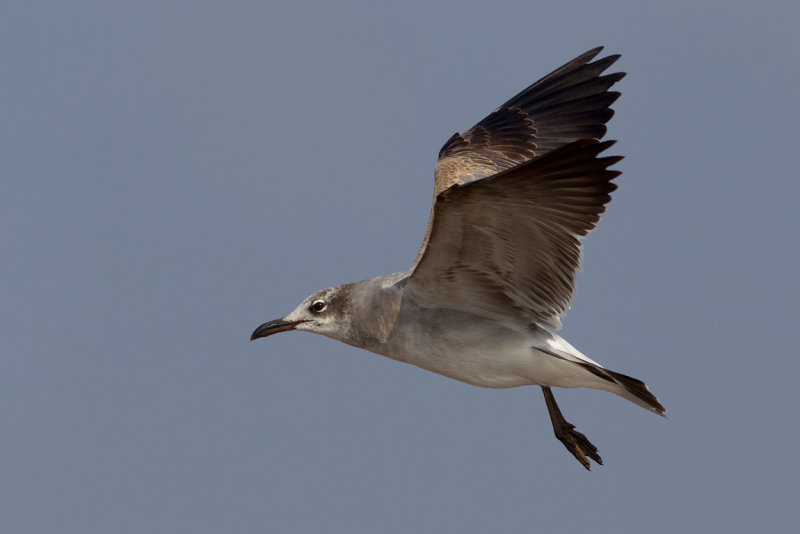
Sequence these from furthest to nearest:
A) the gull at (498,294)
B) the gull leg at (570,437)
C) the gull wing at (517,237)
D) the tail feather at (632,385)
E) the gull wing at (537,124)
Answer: the gull wing at (537,124), the gull leg at (570,437), the tail feather at (632,385), the gull at (498,294), the gull wing at (517,237)

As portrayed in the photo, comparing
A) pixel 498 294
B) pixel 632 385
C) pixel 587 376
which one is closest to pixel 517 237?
pixel 498 294

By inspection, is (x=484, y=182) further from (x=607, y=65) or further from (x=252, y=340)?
(x=607, y=65)

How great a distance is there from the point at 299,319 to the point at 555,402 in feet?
8.21

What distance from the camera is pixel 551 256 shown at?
30.5ft

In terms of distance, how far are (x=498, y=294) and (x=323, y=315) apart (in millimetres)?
1529

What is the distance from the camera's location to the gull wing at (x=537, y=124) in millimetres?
12031

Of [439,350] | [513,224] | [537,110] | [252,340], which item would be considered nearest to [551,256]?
[513,224]

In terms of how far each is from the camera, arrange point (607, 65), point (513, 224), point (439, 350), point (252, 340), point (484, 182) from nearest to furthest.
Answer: point (484, 182) < point (513, 224) < point (439, 350) < point (252, 340) < point (607, 65)

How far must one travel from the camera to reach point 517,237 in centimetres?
902

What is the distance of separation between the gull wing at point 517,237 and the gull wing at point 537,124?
2.17 meters

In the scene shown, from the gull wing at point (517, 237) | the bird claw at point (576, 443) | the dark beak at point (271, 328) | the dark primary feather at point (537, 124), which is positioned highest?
the dark primary feather at point (537, 124)

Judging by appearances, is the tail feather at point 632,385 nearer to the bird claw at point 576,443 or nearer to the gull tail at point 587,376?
the gull tail at point 587,376

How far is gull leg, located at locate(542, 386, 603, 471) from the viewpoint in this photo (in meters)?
10.8

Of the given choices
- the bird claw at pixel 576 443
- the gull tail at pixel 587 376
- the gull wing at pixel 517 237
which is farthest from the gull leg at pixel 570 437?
the gull wing at pixel 517 237
